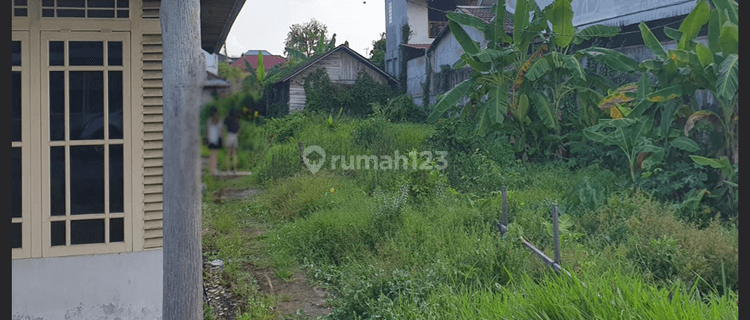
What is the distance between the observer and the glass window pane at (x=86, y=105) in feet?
13.9

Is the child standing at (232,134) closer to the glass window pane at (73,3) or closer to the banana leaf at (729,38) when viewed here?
the glass window pane at (73,3)

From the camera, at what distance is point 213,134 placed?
319 centimetres

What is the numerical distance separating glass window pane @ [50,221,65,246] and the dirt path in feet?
5.16

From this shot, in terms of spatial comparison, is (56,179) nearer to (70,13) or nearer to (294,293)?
(70,13)

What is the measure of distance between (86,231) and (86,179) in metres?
0.35

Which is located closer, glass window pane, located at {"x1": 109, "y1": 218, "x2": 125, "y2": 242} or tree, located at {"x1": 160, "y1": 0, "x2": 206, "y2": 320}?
tree, located at {"x1": 160, "y1": 0, "x2": 206, "y2": 320}

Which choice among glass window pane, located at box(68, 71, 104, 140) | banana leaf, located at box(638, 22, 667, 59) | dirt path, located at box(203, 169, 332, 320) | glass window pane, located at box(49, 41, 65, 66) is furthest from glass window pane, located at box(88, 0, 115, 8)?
banana leaf, located at box(638, 22, 667, 59)

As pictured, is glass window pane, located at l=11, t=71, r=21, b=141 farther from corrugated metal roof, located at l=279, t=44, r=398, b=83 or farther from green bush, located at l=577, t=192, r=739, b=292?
corrugated metal roof, located at l=279, t=44, r=398, b=83

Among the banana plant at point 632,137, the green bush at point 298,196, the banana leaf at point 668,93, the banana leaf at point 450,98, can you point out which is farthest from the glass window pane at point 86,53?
the banana leaf at point 450,98

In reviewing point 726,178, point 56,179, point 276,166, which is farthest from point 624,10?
point 56,179

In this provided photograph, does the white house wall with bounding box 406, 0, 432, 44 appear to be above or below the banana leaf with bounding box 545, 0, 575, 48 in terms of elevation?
above

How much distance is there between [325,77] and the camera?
21.8m

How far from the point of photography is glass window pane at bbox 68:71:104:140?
423cm

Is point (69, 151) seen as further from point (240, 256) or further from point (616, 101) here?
point (616, 101)
